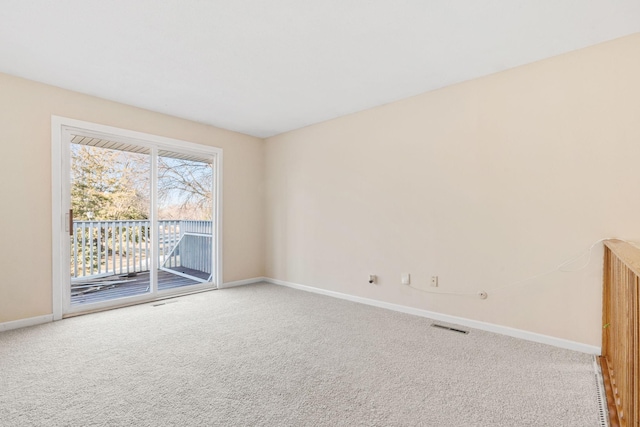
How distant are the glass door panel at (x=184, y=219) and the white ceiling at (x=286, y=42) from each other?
112cm

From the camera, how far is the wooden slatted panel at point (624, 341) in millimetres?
1204

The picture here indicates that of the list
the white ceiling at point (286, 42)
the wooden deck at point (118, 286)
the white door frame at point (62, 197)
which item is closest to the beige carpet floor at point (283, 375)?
the white door frame at point (62, 197)

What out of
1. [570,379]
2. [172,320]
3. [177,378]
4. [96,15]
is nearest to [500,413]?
[570,379]

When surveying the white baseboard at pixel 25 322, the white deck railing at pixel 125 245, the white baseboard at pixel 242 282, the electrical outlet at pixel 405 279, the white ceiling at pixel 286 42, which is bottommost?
the white baseboard at pixel 242 282

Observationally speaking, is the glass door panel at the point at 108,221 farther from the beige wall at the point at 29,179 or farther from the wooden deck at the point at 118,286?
the beige wall at the point at 29,179

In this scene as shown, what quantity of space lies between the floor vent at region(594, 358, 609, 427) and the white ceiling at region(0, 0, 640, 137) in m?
2.31

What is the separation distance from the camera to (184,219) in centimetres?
461

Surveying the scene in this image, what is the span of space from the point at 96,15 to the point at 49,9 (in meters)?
0.26

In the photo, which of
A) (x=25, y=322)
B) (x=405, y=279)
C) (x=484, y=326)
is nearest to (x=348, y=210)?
(x=405, y=279)

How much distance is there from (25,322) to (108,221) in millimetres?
1469

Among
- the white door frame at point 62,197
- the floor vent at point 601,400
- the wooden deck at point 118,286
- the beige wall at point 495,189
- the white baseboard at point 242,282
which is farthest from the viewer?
the white baseboard at point 242,282

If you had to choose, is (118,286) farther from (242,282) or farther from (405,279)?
(405,279)

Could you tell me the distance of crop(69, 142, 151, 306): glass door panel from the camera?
339cm

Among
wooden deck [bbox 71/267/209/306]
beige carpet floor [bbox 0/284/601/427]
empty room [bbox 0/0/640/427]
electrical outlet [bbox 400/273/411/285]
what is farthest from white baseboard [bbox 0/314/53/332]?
electrical outlet [bbox 400/273/411/285]
